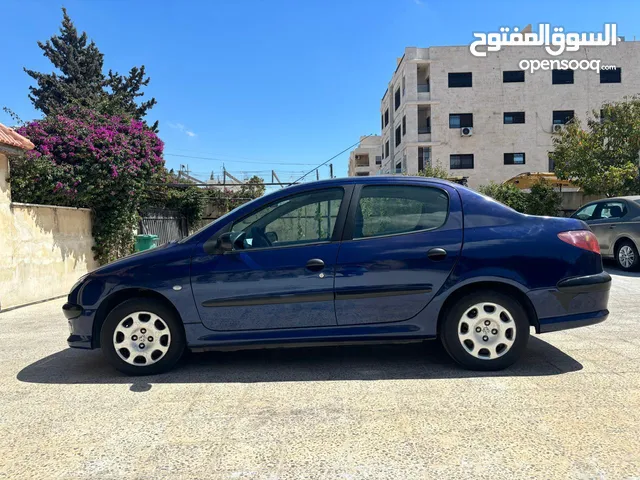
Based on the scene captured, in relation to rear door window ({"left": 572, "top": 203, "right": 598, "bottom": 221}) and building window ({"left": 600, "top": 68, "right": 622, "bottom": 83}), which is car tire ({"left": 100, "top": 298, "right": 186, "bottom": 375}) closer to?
rear door window ({"left": 572, "top": 203, "right": 598, "bottom": 221})

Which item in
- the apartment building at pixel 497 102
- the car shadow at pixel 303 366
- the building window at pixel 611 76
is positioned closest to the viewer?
the car shadow at pixel 303 366

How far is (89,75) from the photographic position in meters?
25.9

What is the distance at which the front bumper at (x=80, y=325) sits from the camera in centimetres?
378

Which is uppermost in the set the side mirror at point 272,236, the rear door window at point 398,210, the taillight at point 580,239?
the rear door window at point 398,210

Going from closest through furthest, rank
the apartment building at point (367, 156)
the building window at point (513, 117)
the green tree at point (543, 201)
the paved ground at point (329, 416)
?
the paved ground at point (329, 416) < the green tree at point (543, 201) < the building window at point (513, 117) < the apartment building at point (367, 156)

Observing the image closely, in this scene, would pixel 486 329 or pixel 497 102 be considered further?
pixel 497 102

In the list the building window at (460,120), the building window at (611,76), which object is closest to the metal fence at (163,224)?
the building window at (460,120)

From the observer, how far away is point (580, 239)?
3707 mm

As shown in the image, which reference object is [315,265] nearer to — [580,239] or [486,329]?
[486,329]

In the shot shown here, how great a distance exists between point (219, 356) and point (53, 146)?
789 centimetres

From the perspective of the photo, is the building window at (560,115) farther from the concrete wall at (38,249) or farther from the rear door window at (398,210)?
the rear door window at (398,210)

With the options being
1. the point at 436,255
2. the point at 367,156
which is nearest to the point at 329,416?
the point at 436,255

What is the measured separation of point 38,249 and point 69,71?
21.6 meters

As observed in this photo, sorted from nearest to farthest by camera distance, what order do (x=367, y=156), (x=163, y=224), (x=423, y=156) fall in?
(x=163, y=224), (x=423, y=156), (x=367, y=156)
